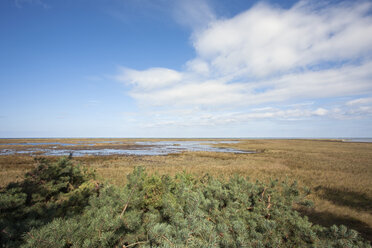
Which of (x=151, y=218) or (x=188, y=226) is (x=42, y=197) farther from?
(x=188, y=226)

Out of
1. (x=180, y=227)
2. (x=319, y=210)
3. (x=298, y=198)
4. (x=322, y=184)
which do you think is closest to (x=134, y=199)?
(x=180, y=227)

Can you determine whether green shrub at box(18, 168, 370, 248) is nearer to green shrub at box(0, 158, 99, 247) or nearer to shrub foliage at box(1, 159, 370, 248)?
shrub foliage at box(1, 159, 370, 248)

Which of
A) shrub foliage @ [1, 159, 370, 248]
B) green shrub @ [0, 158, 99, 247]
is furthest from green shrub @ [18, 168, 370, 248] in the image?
green shrub @ [0, 158, 99, 247]

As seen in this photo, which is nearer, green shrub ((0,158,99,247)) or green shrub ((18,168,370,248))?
green shrub ((18,168,370,248))

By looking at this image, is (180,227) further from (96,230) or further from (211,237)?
(96,230)

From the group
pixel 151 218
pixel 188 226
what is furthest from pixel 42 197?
pixel 188 226

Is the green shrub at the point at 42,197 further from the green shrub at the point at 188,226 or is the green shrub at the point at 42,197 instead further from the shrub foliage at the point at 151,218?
the green shrub at the point at 188,226

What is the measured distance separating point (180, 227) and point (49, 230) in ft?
4.29

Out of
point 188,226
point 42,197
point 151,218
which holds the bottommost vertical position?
point 42,197

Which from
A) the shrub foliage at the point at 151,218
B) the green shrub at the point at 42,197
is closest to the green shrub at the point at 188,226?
the shrub foliage at the point at 151,218

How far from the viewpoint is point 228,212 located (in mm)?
3131

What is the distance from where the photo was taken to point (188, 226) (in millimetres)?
1984

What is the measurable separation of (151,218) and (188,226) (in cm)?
89

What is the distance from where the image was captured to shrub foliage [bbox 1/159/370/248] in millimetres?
1736
